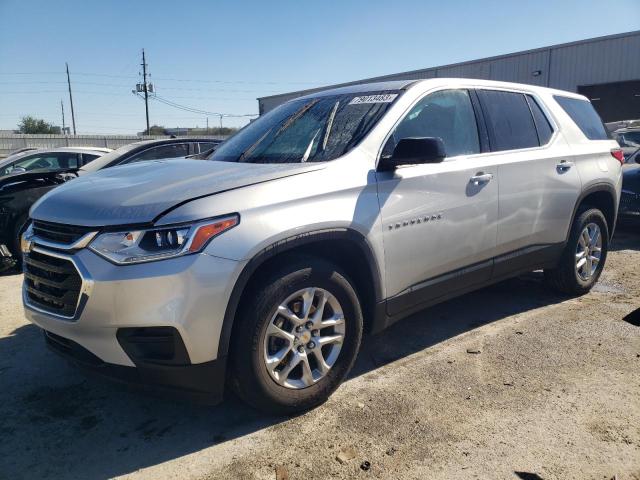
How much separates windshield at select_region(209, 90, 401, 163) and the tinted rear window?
2260mm

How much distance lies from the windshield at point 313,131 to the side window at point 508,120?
→ 965 millimetres

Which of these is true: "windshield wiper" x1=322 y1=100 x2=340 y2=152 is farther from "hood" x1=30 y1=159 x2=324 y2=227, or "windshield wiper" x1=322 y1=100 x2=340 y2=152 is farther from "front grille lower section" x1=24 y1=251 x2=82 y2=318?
"front grille lower section" x1=24 y1=251 x2=82 y2=318

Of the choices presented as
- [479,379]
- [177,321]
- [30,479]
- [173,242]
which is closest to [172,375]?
[177,321]

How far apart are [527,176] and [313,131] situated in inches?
72.0

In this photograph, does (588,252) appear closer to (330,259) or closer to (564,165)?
(564,165)

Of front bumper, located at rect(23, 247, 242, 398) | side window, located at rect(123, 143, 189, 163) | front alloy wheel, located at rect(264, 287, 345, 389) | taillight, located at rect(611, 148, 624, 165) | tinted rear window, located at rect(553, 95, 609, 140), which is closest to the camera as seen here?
front bumper, located at rect(23, 247, 242, 398)

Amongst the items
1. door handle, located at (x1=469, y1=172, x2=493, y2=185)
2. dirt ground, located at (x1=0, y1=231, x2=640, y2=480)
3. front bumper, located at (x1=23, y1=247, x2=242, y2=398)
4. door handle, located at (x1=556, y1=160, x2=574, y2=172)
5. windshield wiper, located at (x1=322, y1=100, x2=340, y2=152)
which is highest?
windshield wiper, located at (x1=322, y1=100, x2=340, y2=152)

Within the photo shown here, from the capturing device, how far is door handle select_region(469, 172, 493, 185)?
3.60m

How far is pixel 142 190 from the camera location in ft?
8.62

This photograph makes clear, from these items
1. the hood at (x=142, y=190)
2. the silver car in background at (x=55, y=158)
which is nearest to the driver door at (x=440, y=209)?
the hood at (x=142, y=190)

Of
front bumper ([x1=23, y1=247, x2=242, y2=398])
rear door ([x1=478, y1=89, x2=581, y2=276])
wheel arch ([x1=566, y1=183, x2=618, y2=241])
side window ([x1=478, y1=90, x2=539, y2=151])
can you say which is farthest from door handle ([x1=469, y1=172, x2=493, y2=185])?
front bumper ([x1=23, y1=247, x2=242, y2=398])

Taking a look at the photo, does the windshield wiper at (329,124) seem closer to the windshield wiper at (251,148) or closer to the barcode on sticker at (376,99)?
the barcode on sticker at (376,99)

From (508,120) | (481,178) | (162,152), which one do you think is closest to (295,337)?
(481,178)

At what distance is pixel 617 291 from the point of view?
5.14m
